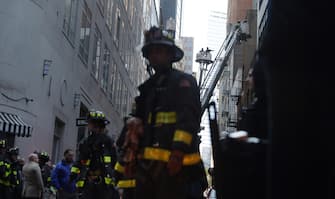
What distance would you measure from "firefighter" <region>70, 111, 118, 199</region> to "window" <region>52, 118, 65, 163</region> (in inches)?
691

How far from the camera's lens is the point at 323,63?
3803mm

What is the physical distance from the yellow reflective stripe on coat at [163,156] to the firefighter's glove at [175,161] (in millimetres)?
72

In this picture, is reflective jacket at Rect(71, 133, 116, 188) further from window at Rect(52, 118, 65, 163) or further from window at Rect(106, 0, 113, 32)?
window at Rect(106, 0, 113, 32)

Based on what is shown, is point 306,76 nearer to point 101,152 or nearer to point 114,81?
point 101,152

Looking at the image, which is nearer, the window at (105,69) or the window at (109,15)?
the window at (105,69)

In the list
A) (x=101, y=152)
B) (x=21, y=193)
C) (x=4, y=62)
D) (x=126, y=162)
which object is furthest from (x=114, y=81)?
(x=126, y=162)

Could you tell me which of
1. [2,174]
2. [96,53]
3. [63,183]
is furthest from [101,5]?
[63,183]

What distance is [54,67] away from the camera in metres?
26.0

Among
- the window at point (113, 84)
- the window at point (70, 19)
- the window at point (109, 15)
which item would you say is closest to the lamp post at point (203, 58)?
the window at point (70, 19)

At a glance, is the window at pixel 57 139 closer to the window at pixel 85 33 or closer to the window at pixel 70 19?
the window at pixel 70 19

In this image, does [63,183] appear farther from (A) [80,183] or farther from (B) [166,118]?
(B) [166,118]

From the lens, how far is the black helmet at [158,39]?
19.8 feet

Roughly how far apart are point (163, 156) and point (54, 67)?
20951 mm

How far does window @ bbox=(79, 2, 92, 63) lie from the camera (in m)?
32.7
